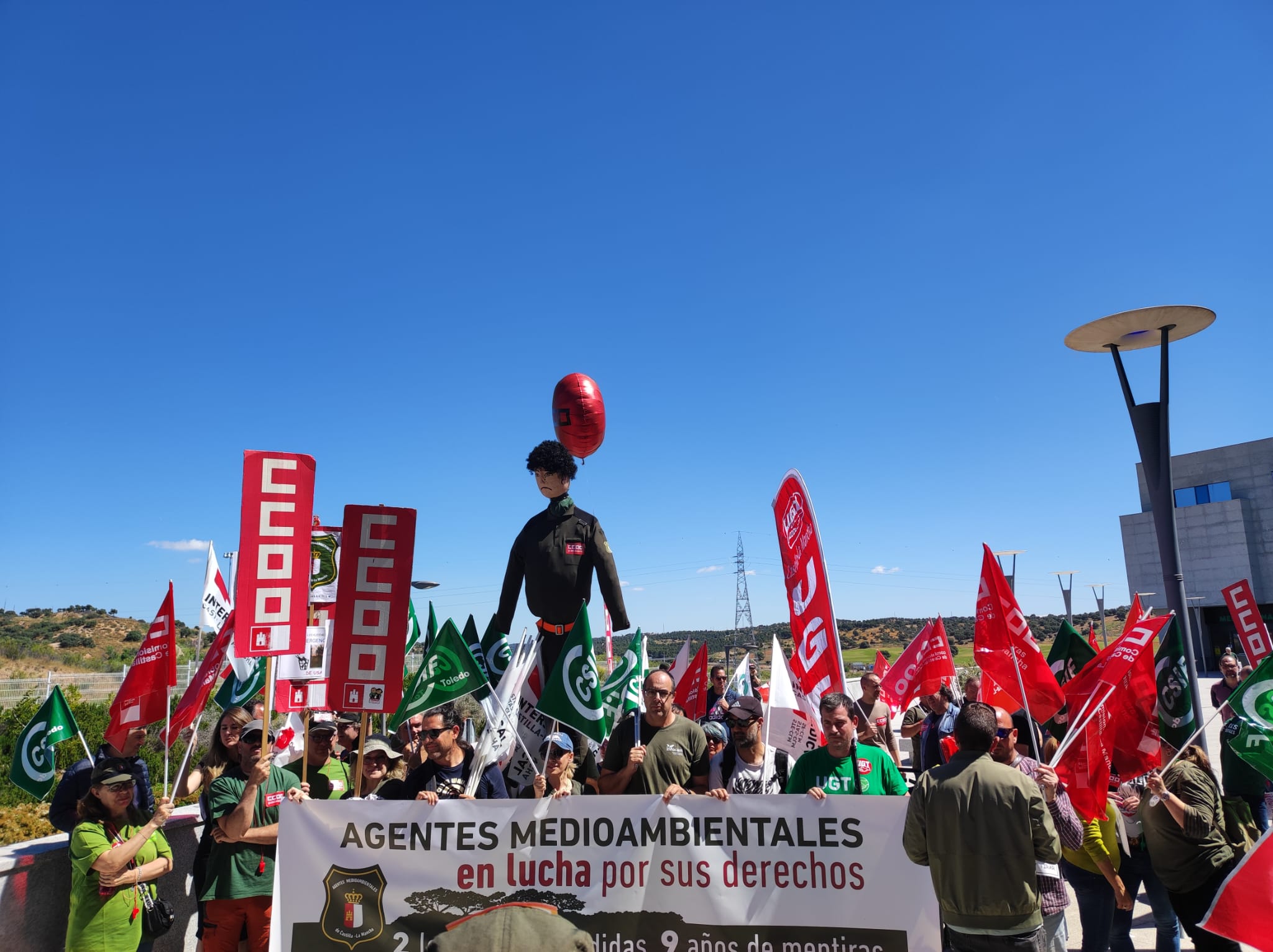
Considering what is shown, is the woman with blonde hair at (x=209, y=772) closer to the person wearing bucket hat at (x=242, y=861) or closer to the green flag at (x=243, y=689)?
the person wearing bucket hat at (x=242, y=861)

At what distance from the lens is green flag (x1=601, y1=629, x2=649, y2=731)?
6.76 meters

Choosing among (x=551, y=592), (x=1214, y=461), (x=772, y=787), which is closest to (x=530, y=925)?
(x=772, y=787)

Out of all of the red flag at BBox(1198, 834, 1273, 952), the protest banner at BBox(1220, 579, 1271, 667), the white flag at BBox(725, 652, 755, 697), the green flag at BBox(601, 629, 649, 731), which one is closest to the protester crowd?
the red flag at BBox(1198, 834, 1273, 952)

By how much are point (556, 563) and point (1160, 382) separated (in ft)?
31.2

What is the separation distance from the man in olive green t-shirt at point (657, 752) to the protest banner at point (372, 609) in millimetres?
1479

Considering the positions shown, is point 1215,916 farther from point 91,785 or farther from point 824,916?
point 91,785

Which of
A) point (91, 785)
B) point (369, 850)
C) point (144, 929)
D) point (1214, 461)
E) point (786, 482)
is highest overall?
point (1214, 461)

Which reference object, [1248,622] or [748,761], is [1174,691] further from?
[1248,622]

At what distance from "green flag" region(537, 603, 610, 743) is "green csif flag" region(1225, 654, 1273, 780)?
405 cm

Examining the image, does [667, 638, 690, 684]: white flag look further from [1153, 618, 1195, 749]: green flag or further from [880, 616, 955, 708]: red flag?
[1153, 618, 1195, 749]: green flag

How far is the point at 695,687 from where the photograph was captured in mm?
9531

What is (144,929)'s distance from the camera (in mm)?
4645

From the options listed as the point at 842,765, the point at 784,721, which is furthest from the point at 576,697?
the point at 842,765

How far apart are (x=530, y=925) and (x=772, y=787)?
3121 millimetres
